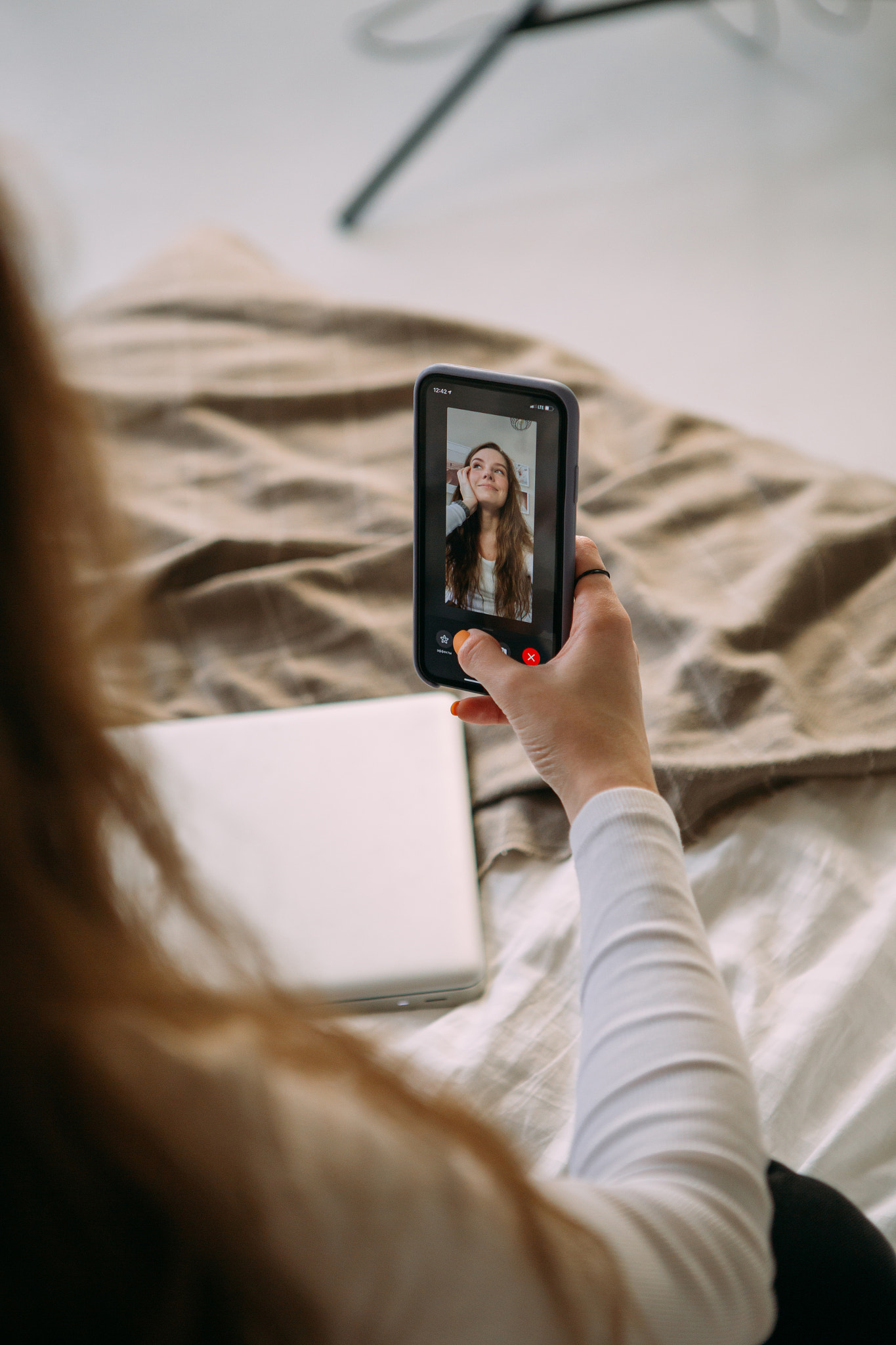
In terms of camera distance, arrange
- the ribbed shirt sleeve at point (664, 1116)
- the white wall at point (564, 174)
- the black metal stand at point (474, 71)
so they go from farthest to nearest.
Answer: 1. the black metal stand at point (474, 71)
2. the white wall at point (564, 174)
3. the ribbed shirt sleeve at point (664, 1116)

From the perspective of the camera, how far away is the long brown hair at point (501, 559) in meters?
0.76

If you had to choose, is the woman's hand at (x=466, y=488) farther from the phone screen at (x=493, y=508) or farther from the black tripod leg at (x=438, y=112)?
the black tripod leg at (x=438, y=112)

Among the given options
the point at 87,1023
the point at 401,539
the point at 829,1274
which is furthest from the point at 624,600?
the point at 87,1023

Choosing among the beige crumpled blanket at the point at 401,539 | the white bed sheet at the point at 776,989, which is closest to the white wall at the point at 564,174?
the beige crumpled blanket at the point at 401,539

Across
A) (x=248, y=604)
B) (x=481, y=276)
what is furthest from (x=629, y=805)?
(x=481, y=276)

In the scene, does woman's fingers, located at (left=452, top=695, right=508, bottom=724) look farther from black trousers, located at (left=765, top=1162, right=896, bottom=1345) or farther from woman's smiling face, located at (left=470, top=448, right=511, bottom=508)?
black trousers, located at (left=765, top=1162, right=896, bottom=1345)

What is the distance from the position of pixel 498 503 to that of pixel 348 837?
25cm

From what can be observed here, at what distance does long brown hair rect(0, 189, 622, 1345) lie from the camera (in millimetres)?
334

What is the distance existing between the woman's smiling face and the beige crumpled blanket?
219 mm

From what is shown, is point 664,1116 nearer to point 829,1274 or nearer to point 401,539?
point 829,1274

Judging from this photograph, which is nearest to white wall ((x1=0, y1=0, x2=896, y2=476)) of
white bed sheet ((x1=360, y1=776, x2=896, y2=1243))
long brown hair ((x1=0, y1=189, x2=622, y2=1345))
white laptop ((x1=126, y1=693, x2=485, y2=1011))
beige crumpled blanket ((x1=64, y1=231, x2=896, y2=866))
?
beige crumpled blanket ((x1=64, y1=231, x2=896, y2=866))

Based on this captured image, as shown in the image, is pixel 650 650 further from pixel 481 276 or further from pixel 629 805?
pixel 481 276

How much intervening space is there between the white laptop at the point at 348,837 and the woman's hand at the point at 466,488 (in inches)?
6.4

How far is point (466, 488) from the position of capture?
0.77 m
